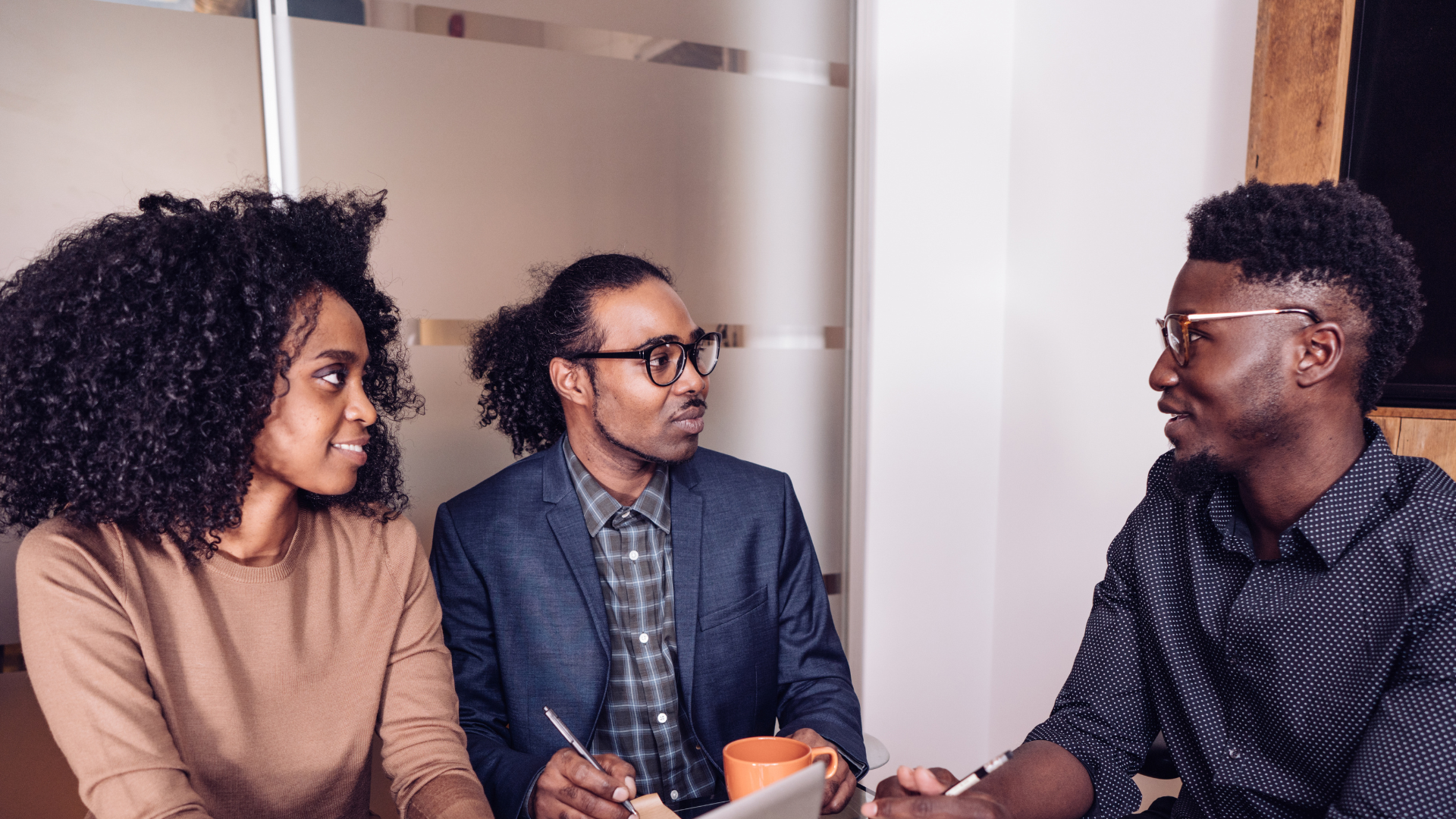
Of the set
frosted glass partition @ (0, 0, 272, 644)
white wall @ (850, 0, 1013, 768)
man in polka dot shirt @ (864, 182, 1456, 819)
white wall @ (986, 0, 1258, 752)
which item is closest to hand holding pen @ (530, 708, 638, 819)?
man in polka dot shirt @ (864, 182, 1456, 819)

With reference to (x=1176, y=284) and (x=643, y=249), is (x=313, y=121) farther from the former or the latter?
(x=1176, y=284)

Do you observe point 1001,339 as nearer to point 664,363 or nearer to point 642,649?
point 664,363

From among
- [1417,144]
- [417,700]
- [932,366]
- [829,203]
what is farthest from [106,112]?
[1417,144]

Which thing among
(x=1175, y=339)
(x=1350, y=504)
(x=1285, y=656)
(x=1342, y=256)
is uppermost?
(x=1342, y=256)

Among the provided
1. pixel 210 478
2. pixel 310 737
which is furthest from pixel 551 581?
pixel 210 478

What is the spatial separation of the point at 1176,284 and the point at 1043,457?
1.45 meters

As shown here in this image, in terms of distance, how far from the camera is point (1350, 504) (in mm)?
1345

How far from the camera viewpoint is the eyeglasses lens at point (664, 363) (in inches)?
77.5

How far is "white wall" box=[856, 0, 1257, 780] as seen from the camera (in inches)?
102

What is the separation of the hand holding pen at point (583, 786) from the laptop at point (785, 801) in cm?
39

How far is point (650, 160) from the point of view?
2631 millimetres

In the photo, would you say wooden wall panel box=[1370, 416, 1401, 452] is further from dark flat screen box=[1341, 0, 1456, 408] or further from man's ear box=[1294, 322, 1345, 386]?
man's ear box=[1294, 322, 1345, 386]

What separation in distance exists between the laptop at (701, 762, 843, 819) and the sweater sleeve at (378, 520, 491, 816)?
27.0 inches

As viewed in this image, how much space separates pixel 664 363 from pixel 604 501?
1.03ft
